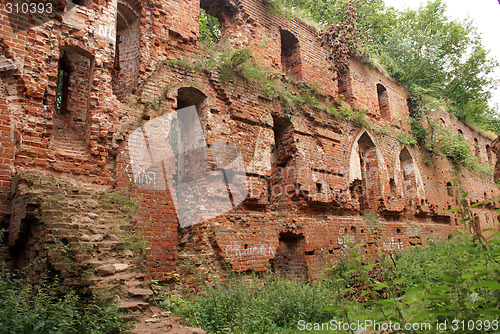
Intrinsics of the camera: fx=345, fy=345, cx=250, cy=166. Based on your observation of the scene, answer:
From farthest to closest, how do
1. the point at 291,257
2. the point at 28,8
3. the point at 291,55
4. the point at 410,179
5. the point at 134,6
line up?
the point at 410,179 → the point at 291,55 → the point at 291,257 → the point at 134,6 → the point at 28,8

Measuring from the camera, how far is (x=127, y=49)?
682cm

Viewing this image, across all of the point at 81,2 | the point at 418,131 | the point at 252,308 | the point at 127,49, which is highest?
the point at 81,2

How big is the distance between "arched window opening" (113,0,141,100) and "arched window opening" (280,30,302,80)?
14.8 ft

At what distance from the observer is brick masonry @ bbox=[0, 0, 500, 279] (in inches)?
195

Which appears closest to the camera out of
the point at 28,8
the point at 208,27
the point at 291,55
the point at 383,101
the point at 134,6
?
the point at 28,8

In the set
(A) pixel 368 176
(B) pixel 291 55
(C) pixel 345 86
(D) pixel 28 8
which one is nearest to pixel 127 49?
(D) pixel 28 8

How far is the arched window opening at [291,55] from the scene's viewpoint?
33.0ft

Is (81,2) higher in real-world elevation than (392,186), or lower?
higher

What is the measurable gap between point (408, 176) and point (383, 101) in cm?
310

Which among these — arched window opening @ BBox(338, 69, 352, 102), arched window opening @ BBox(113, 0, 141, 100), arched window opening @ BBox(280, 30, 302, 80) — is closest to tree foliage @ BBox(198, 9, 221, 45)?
arched window opening @ BBox(280, 30, 302, 80)

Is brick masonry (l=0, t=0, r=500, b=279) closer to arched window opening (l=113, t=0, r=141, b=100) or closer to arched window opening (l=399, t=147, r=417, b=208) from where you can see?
arched window opening (l=113, t=0, r=141, b=100)

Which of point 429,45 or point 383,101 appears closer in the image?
point 383,101

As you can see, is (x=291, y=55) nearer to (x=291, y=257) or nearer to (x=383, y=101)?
(x=383, y=101)

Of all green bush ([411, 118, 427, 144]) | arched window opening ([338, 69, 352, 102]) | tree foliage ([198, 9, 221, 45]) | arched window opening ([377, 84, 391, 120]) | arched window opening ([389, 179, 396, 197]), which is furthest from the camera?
tree foliage ([198, 9, 221, 45])
